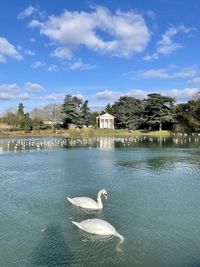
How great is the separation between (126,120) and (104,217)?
81.7 meters

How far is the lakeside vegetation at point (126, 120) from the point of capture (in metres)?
80.8

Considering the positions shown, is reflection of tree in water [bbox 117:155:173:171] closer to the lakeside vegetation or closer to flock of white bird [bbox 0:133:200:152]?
flock of white bird [bbox 0:133:200:152]

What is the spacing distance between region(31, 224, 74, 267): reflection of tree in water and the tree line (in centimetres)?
6690

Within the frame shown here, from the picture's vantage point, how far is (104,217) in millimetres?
13766

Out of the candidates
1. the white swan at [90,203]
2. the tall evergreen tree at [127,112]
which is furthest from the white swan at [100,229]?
the tall evergreen tree at [127,112]

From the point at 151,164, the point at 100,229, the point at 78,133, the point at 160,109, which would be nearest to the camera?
the point at 100,229

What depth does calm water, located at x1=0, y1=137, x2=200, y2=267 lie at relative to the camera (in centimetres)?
1027

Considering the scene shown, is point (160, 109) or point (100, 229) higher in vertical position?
point (160, 109)

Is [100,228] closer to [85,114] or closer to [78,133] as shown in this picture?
[78,133]

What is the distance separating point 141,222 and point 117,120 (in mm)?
87874

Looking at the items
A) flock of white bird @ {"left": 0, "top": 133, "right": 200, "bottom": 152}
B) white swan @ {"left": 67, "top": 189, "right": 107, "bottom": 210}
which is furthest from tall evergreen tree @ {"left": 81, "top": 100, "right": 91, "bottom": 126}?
white swan @ {"left": 67, "top": 189, "right": 107, "bottom": 210}

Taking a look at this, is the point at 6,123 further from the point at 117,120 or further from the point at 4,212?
the point at 4,212

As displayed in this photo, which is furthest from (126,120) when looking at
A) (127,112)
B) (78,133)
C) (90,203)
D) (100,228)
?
(100,228)

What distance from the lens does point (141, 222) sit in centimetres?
1334
